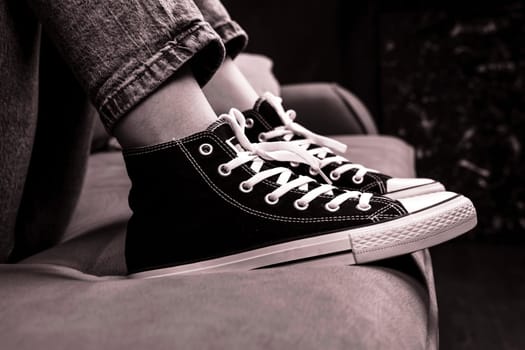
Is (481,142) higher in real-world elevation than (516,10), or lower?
lower

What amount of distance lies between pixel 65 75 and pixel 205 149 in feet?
0.86

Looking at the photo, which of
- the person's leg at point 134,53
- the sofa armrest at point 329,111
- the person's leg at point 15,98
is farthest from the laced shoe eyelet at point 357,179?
the sofa armrest at point 329,111

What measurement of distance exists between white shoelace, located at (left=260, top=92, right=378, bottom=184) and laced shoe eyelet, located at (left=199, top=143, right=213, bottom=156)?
12cm

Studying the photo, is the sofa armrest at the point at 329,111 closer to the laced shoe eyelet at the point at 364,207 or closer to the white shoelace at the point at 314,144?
the white shoelace at the point at 314,144

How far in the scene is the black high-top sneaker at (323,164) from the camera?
64cm

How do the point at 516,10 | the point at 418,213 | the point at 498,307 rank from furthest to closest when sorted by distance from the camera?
the point at 516,10 < the point at 498,307 < the point at 418,213

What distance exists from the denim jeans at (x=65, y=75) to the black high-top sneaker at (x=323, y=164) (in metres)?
0.12

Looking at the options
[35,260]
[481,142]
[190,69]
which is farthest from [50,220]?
[481,142]

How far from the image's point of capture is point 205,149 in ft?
1.72

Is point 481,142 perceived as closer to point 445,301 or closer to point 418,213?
point 445,301

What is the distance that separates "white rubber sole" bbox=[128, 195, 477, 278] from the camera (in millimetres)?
493

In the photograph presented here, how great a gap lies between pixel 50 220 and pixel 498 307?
115cm

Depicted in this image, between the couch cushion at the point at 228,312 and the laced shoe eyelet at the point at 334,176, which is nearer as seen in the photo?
the couch cushion at the point at 228,312

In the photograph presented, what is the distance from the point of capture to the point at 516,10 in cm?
185
